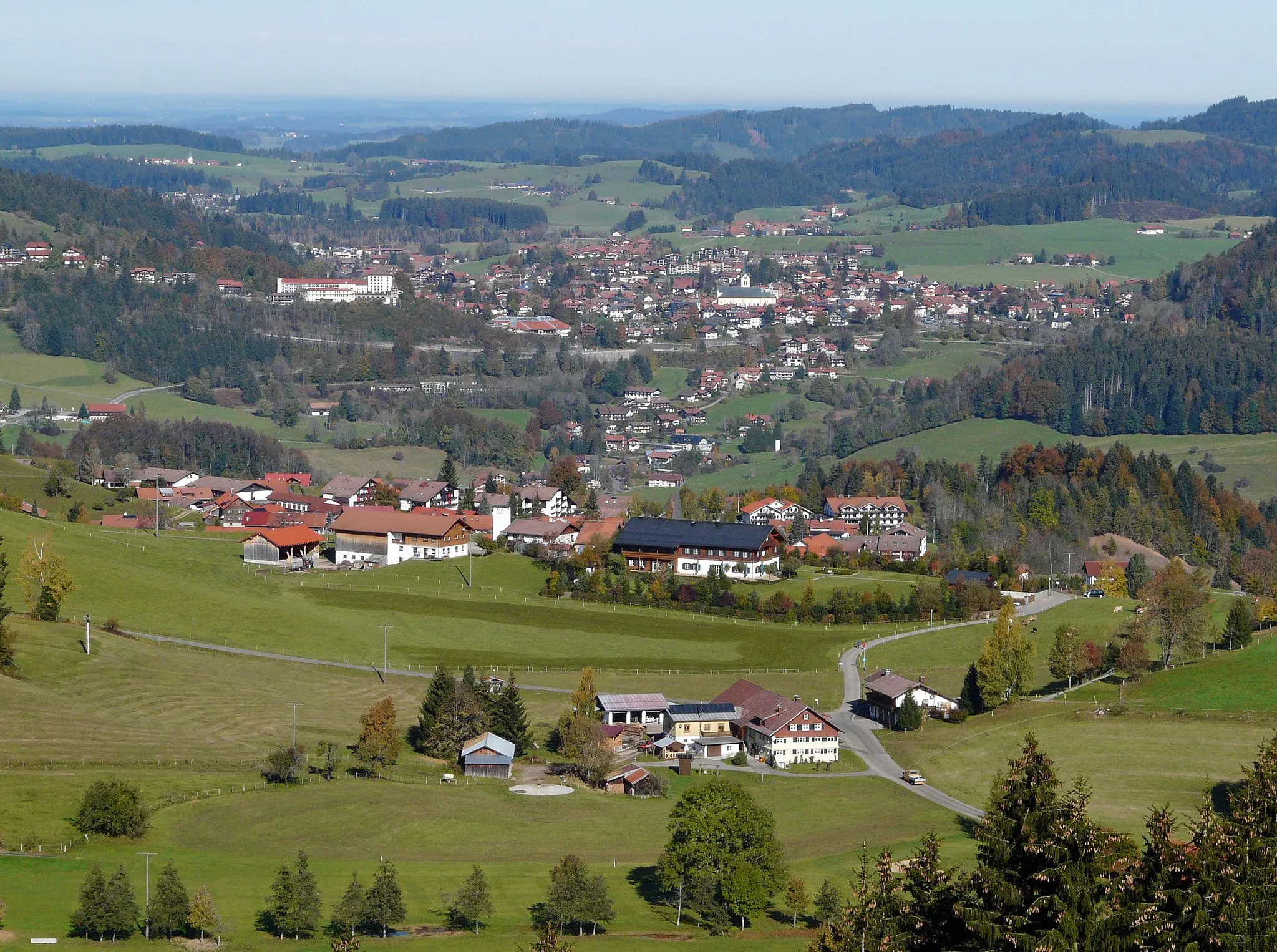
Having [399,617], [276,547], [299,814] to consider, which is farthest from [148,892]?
[276,547]

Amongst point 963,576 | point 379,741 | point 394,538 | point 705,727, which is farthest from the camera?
point 394,538

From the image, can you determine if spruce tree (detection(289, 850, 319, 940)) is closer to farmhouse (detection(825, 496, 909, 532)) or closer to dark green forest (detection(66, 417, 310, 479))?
farmhouse (detection(825, 496, 909, 532))

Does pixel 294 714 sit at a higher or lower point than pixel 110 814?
lower

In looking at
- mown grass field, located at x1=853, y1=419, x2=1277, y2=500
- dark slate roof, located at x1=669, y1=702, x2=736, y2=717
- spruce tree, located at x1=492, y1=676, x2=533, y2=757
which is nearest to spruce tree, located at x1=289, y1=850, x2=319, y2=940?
spruce tree, located at x1=492, y1=676, x2=533, y2=757

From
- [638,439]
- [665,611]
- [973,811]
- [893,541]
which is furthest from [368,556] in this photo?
[638,439]

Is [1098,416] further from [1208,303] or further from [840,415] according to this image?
[1208,303]

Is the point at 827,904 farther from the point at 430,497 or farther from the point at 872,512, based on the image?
the point at 872,512

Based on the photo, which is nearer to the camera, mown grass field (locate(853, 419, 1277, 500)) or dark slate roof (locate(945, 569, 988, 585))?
dark slate roof (locate(945, 569, 988, 585))
